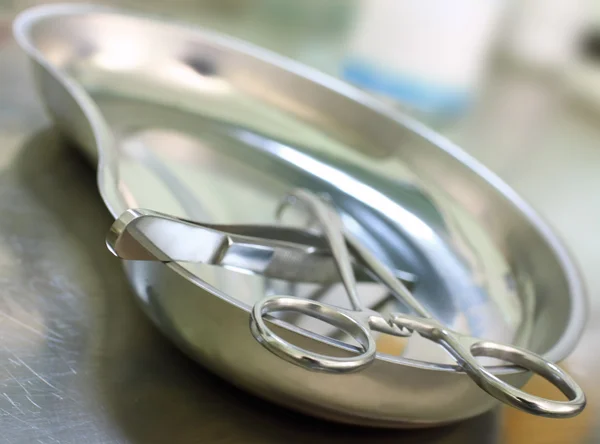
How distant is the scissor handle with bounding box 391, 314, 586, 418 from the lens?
0.56 feet

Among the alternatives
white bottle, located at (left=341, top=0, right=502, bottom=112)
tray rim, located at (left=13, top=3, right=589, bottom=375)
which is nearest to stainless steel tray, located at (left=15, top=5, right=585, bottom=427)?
tray rim, located at (left=13, top=3, right=589, bottom=375)

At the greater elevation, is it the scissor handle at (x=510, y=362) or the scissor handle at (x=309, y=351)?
the scissor handle at (x=510, y=362)

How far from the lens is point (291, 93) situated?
390mm

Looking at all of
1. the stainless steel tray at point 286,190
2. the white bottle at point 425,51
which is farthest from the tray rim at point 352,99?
the white bottle at point 425,51

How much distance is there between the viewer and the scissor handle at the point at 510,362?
0.17m

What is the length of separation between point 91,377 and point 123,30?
25 cm

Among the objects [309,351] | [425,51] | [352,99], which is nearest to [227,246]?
[309,351]

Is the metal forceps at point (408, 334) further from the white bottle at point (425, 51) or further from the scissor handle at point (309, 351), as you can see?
the white bottle at point (425, 51)

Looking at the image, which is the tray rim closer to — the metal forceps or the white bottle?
the metal forceps

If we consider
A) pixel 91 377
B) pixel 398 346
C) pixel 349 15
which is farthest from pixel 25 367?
pixel 349 15

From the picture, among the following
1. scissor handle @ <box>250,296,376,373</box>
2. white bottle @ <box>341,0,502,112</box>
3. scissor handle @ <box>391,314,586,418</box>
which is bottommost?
scissor handle @ <box>250,296,376,373</box>

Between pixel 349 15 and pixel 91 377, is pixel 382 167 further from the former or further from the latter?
pixel 349 15

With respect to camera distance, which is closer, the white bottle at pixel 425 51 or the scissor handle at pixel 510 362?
the scissor handle at pixel 510 362

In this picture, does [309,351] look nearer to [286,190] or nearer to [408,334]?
[408,334]
